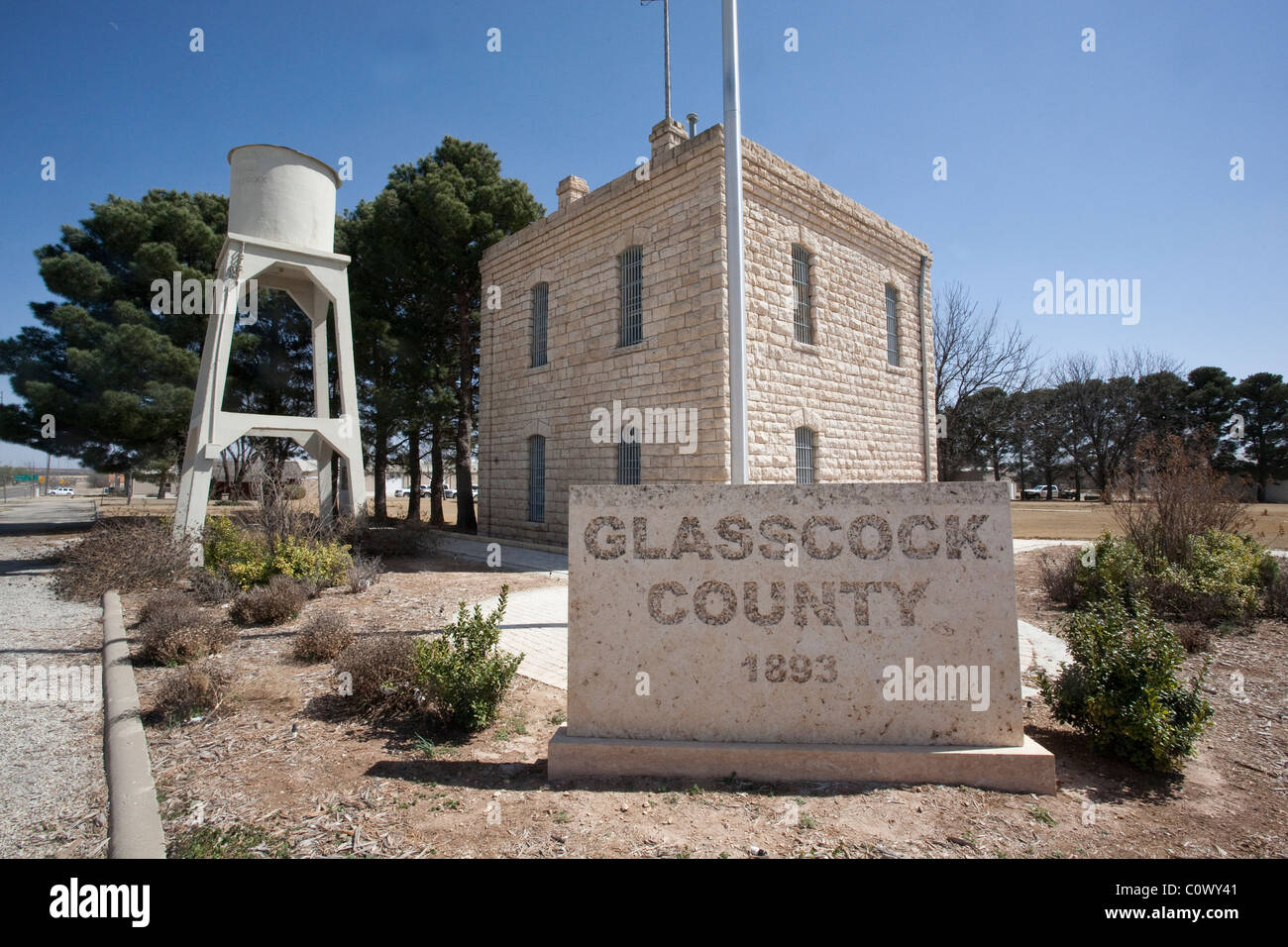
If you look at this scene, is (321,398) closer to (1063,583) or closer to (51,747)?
(51,747)

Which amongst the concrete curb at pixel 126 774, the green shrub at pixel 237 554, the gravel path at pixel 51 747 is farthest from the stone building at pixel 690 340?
the gravel path at pixel 51 747

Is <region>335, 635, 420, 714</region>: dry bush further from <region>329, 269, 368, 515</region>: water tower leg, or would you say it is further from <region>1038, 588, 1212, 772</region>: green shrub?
<region>329, 269, 368, 515</region>: water tower leg

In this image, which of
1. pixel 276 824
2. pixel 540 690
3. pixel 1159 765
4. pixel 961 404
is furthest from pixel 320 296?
pixel 961 404

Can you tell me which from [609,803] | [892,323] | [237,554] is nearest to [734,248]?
[609,803]

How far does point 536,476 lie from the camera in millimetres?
15883

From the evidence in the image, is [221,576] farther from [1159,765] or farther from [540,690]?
[1159,765]

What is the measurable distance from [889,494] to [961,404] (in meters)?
26.9

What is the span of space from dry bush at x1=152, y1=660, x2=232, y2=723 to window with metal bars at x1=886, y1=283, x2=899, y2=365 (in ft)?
50.9

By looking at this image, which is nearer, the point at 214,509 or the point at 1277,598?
the point at 1277,598

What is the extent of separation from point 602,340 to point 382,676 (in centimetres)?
1021

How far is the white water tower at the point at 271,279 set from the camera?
9695 mm

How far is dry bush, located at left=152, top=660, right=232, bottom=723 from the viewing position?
14.4 ft
